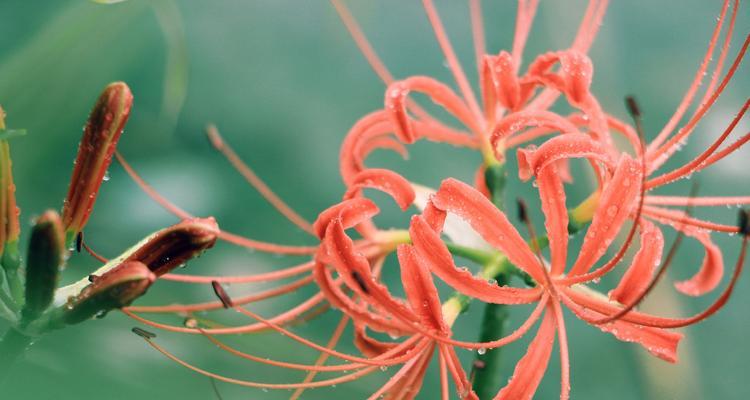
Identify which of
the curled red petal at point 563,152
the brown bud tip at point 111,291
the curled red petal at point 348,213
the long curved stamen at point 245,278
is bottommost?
the long curved stamen at point 245,278

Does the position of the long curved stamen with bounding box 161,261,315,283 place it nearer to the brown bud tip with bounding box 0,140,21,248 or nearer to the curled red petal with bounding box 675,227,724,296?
the brown bud tip with bounding box 0,140,21,248

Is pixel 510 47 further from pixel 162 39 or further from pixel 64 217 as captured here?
pixel 64 217

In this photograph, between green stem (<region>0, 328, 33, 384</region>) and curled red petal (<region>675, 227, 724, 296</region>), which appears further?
curled red petal (<region>675, 227, 724, 296</region>)

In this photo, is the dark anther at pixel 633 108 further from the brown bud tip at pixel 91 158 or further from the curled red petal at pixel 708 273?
the brown bud tip at pixel 91 158

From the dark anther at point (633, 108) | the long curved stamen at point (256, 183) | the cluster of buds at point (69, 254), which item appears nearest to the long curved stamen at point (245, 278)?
the long curved stamen at point (256, 183)

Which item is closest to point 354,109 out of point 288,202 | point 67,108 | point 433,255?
A: point 288,202

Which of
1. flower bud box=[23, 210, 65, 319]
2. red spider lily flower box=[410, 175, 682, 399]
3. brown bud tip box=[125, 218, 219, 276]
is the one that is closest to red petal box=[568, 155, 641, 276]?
red spider lily flower box=[410, 175, 682, 399]
